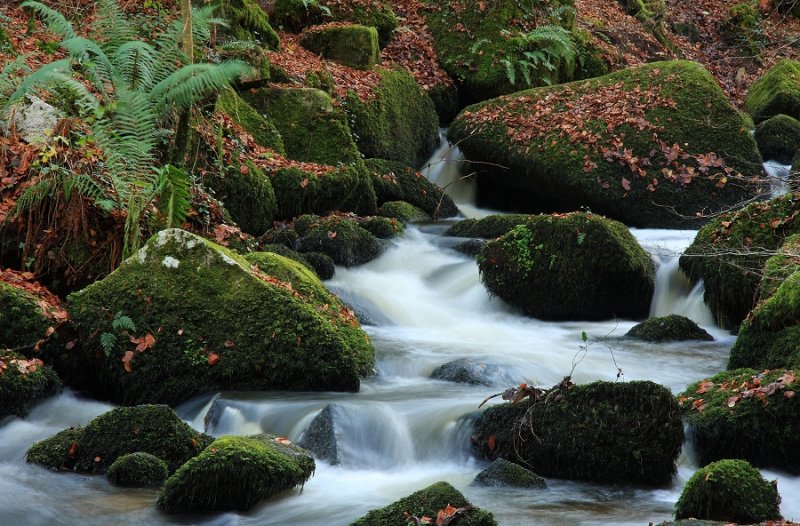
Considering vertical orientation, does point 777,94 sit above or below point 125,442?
above

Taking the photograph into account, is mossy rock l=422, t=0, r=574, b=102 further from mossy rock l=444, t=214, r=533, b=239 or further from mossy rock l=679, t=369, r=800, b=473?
mossy rock l=679, t=369, r=800, b=473

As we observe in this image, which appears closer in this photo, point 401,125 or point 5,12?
point 5,12

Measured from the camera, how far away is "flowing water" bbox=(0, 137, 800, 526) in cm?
523

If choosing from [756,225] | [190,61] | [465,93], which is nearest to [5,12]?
[190,61]

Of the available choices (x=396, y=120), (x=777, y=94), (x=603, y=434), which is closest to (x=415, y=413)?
(x=603, y=434)

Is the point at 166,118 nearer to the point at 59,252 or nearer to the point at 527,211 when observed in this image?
the point at 59,252

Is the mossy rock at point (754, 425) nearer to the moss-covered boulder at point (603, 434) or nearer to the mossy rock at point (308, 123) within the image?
the moss-covered boulder at point (603, 434)

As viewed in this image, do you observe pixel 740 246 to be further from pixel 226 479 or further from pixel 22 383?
pixel 22 383

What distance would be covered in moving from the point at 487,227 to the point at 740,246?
3.29 metres

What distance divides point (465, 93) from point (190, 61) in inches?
309

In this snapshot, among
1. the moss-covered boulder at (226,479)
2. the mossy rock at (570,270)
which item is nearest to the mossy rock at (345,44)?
the mossy rock at (570,270)

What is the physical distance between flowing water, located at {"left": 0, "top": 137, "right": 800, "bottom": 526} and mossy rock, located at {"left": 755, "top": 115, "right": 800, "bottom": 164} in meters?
4.91

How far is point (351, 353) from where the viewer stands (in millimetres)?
7230

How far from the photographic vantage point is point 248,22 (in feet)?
46.7
